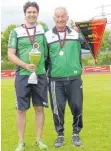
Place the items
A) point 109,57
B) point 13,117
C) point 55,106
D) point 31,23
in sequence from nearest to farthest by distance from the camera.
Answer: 1. point 31,23
2. point 55,106
3. point 13,117
4. point 109,57

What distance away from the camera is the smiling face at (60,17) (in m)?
6.22

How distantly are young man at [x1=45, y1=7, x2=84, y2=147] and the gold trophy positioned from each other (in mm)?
305

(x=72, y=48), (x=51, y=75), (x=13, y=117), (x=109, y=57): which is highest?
(x=72, y=48)

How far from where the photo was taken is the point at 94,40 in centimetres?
651

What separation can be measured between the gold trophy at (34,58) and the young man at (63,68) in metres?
0.30

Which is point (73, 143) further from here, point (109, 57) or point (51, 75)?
point (109, 57)

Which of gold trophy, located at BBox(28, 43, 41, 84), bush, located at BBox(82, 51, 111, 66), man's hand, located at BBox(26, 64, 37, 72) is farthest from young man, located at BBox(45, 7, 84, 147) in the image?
bush, located at BBox(82, 51, 111, 66)

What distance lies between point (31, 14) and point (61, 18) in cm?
44

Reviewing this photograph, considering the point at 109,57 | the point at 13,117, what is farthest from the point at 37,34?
the point at 109,57

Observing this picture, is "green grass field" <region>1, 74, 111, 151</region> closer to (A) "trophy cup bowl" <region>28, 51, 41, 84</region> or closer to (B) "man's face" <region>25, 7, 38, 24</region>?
(A) "trophy cup bowl" <region>28, 51, 41, 84</region>

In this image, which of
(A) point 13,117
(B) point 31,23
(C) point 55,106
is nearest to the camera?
(B) point 31,23

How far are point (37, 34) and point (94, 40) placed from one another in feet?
2.93

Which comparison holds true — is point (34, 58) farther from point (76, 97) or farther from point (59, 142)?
point (59, 142)

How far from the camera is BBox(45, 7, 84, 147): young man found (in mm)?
6312
